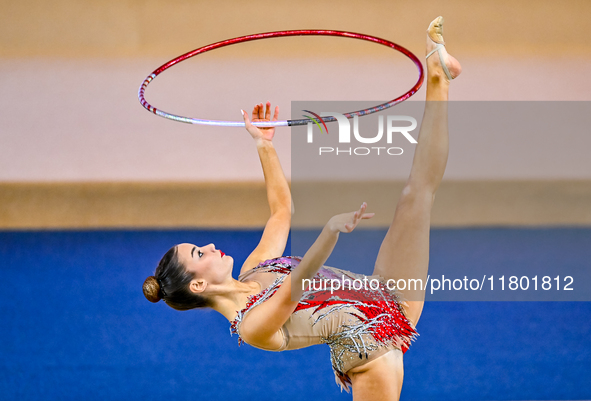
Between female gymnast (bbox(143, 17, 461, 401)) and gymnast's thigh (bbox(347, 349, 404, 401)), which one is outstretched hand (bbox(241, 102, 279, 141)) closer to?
female gymnast (bbox(143, 17, 461, 401))

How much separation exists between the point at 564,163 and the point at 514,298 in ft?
6.60

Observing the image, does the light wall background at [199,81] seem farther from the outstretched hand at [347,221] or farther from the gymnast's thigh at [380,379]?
the outstretched hand at [347,221]

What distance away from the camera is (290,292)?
4.32 feet

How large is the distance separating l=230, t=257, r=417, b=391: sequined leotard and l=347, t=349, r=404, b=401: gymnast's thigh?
0.02 m

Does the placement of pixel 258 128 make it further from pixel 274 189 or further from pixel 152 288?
pixel 152 288

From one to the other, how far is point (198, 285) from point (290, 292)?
1.40 ft

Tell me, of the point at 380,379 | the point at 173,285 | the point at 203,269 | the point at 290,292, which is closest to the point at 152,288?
the point at 173,285

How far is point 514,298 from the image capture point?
3.23m

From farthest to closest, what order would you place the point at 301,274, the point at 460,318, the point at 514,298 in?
the point at 514,298 < the point at 460,318 < the point at 301,274

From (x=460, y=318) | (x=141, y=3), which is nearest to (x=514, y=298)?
(x=460, y=318)

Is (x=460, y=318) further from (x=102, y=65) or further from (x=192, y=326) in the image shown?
(x=102, y=65)

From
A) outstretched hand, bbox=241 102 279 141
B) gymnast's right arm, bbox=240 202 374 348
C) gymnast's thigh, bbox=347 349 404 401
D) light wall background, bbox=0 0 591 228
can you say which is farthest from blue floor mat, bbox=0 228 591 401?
light wall background, bbox=0 0 591 228

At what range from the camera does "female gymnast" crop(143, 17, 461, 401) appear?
5.20 ft

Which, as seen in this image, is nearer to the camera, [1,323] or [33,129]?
[1,323]
